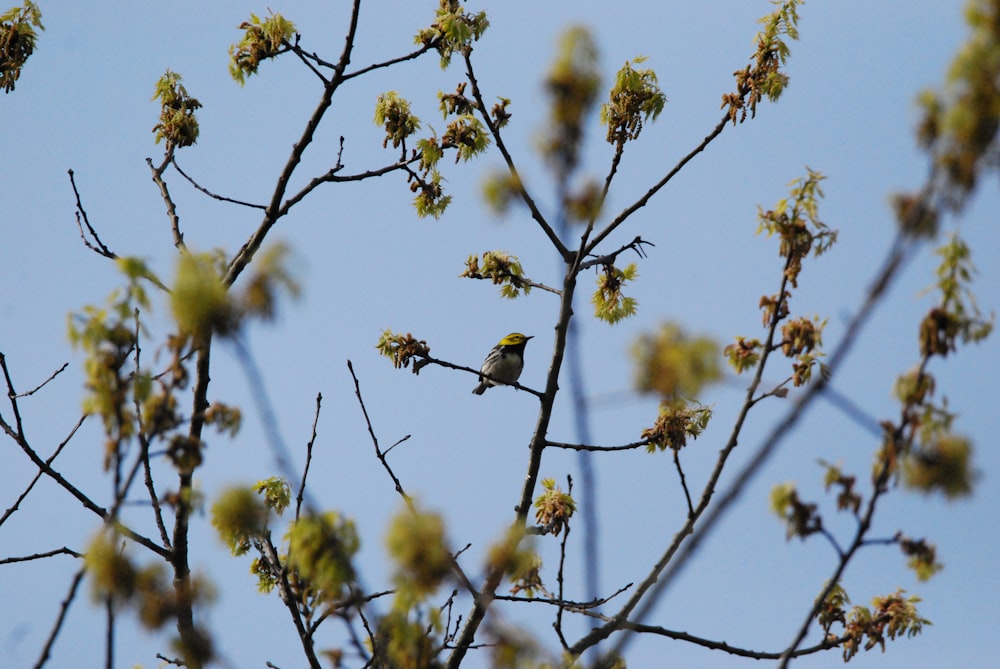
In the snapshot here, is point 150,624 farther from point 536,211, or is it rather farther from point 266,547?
point 536,211

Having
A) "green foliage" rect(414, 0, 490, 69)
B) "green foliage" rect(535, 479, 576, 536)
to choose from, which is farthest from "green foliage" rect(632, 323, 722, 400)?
"green foliage" rect(414, 0, 490, 69)

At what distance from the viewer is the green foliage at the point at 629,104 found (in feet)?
19.1

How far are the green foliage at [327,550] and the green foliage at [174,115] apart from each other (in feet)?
15.2

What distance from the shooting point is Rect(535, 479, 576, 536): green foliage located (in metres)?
5.98

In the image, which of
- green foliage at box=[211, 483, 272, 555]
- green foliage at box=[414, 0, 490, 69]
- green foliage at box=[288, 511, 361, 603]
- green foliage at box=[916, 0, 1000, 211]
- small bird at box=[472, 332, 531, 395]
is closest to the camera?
green foliage at box=[916, 0, 1000, 211]

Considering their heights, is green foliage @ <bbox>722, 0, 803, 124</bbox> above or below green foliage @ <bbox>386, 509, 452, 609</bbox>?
above

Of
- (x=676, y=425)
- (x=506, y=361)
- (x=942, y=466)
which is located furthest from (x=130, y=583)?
(x=506, y=361)

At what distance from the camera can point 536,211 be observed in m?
5.99

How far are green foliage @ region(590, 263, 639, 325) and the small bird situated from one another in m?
4.78

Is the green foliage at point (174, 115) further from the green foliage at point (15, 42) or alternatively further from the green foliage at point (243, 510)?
the green foliage at point (243, 510)

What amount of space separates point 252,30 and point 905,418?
5.29m

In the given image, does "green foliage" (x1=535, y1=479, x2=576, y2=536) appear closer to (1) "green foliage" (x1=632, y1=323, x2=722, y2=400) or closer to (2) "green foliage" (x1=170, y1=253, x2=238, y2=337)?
(1) "green foliage" (x1=632, y1=323, x2=722, y2=400)

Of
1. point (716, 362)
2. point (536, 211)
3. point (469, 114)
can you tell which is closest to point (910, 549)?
point (716, 362)

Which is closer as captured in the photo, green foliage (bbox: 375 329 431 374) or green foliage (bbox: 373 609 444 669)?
green foliage (bbox: 373 609 444 669)
